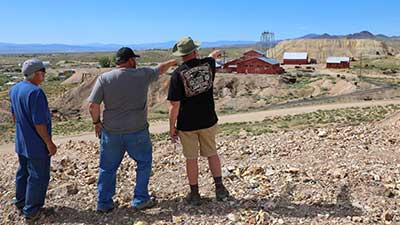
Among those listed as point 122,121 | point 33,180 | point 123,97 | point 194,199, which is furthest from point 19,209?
point 194,199

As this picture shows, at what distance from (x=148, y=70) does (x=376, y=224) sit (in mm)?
2706

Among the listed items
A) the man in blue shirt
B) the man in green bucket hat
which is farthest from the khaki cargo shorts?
the man in blue shirt

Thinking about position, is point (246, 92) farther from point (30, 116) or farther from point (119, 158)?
point (30, 116)

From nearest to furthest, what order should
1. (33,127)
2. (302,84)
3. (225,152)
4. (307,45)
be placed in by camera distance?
(33,127) → (225,152) → (302,84) → (307,45)

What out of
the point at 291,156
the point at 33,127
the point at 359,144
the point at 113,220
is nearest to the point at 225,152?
the point at 291,156

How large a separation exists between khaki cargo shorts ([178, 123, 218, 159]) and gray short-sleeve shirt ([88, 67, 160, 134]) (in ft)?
1.53

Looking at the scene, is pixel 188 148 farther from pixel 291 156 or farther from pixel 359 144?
pixel 359 144

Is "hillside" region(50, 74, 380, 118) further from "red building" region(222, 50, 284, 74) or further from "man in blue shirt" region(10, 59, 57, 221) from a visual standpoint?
"man in blue shirt" region(10, 59, 57, 221)

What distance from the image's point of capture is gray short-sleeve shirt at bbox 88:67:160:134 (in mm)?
4879

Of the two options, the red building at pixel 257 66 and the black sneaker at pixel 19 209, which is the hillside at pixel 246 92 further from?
the black sneaker at pixel 19 209

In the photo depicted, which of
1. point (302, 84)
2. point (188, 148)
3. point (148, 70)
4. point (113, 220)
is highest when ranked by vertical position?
point (148, 70)

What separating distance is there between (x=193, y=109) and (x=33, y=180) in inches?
71.3

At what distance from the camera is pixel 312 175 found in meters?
6.02

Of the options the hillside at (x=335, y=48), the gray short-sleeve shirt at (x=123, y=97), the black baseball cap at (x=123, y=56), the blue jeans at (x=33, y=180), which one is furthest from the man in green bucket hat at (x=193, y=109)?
the hillside at (x=335, y=48)
